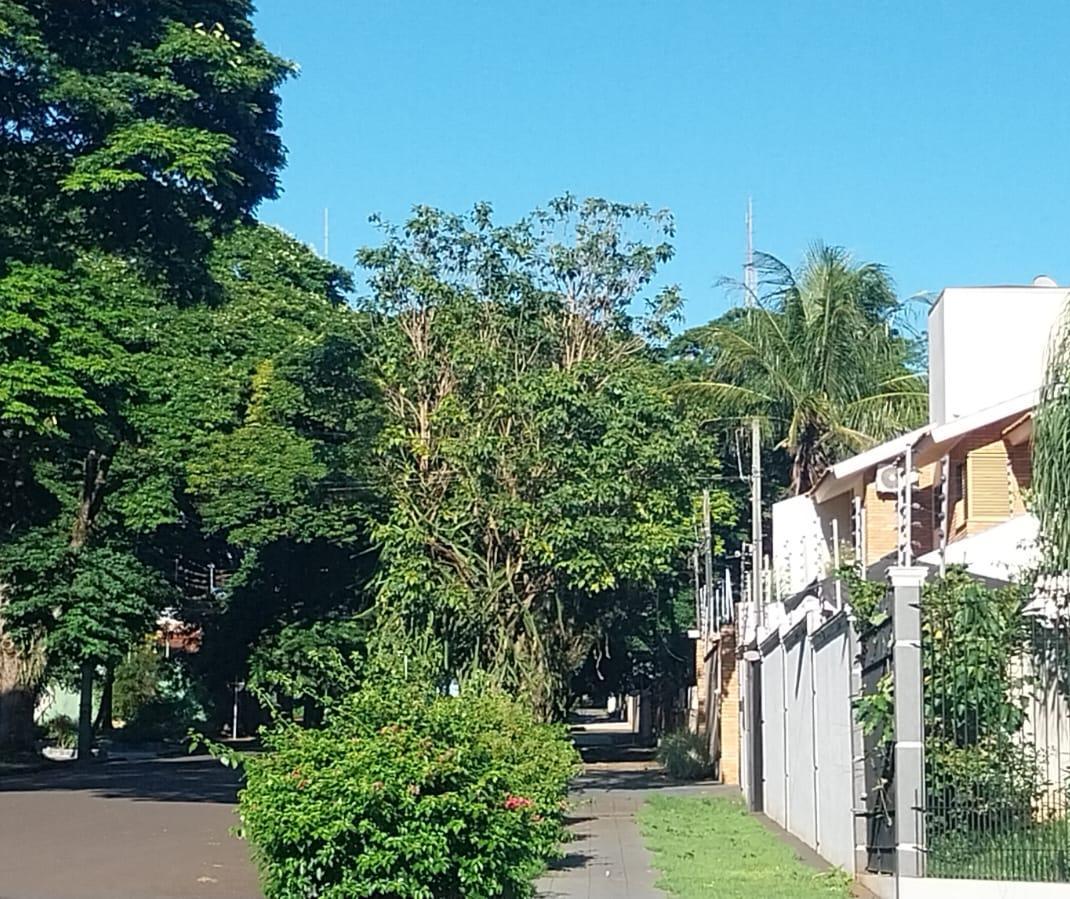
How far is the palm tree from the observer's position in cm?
3662

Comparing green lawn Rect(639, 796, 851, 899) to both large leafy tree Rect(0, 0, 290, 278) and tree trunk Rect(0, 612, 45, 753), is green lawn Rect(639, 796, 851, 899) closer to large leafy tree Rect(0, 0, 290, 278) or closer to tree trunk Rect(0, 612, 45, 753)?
large leafy tree Rect(0, 0, 290, 278)

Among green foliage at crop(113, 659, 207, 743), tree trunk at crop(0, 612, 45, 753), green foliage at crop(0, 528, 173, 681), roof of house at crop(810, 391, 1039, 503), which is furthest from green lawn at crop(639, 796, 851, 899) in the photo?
green foliage at crop(113, 659, 207, 743)

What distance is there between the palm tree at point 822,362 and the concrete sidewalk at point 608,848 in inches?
330

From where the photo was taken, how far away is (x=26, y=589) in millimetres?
36938

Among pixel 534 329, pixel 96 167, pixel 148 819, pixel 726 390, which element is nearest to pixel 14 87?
pixel 96 167

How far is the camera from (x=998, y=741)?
508 inches

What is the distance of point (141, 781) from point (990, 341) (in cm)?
2146

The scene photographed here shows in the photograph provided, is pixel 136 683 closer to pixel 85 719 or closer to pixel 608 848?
pixel 85 719

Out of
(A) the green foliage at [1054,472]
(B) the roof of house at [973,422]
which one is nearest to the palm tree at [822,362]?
(B) the roof of house at [973,422]

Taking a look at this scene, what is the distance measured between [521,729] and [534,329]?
12193 mm

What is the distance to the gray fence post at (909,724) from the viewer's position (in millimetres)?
12984

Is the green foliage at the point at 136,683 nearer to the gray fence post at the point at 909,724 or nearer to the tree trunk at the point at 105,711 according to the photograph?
the tree trunk at the point at 105,711

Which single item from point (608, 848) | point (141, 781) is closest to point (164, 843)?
point (608, 848)

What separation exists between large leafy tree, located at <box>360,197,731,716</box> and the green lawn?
2795 mm
